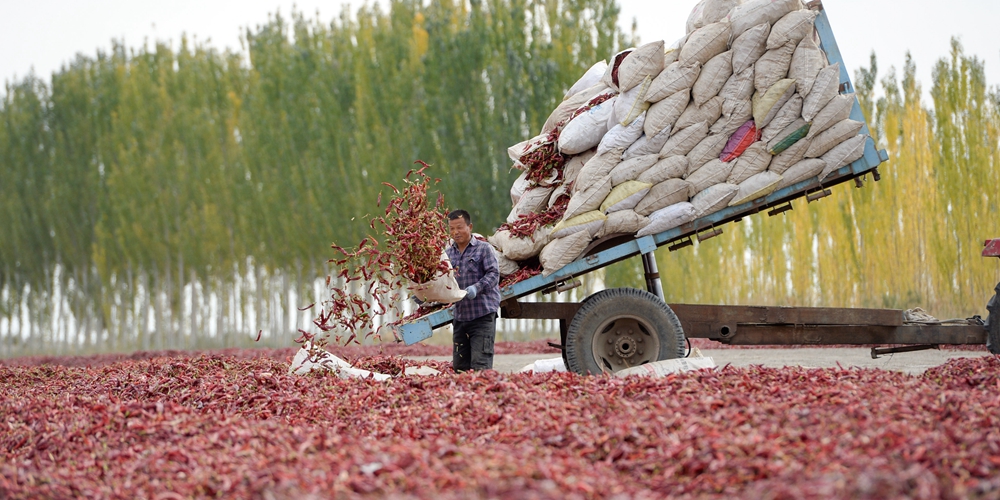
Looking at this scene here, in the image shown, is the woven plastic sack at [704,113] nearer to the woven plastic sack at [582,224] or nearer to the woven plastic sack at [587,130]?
the woven plastic sack at [587,130]

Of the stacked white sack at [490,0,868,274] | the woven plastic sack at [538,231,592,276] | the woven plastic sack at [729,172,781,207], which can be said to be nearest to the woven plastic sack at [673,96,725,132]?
the stacked white sack at [490,0,868,274]

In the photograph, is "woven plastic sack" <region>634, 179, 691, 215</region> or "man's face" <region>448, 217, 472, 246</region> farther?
"man's face" <region>448, 217, 472, 246</region>

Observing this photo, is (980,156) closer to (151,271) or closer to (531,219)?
(531,219)

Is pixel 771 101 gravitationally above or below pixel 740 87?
below

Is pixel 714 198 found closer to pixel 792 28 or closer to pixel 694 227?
pixel 694 227

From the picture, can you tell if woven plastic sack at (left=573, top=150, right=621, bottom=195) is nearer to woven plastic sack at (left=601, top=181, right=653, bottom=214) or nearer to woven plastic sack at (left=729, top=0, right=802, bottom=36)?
woven plastic sack at (left=601, top=181, right=653, bottom=214)

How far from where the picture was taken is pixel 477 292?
265 inches

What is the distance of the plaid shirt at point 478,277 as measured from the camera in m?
6.78

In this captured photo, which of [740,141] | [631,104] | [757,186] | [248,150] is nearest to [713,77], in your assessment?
[740,141]

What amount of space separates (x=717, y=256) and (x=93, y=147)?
833 inches

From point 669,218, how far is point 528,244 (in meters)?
1.21

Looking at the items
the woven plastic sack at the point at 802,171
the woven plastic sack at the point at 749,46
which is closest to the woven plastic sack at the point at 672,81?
the woven plastic sack at the point at 749,46

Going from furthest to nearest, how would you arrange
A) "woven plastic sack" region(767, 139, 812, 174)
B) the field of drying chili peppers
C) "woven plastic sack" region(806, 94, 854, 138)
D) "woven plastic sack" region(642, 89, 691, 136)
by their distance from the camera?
1. "woven plastic sack" region(642, 89, 691, 136)
2. "woven plastic sack" region(767, 139, 812, 174)
3. "woven plastic sack" region(806, 94, 854, 138)
4. the field of drying chili peppers

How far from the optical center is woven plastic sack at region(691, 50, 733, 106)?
6.80 metres
